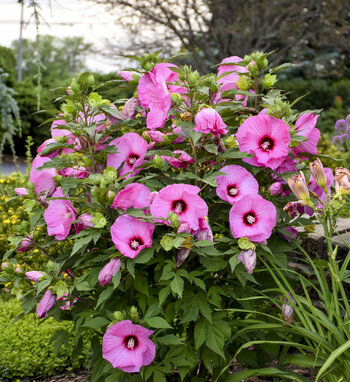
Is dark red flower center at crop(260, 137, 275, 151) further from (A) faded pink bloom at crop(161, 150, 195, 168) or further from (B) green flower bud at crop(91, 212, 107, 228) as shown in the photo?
(B) green flower bud at crop(91, 212, 107, 228)

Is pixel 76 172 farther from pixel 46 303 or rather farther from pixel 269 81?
pixel 269 81

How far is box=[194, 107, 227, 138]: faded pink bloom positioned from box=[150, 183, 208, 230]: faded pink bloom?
0.66ft

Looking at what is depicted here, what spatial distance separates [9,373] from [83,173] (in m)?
1.41

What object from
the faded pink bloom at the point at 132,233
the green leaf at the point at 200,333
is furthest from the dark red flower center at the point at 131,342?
the faded pink bloom at the point at 132,233

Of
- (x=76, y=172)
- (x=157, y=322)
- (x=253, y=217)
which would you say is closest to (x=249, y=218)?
(x=253, y=217)

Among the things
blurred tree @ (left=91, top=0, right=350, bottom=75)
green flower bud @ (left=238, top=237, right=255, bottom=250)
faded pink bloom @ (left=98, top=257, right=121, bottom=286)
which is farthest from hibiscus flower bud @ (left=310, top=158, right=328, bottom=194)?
blurred tree @ (left=91, top=0, right=350, bottom=75)

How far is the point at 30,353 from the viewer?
2.95 m

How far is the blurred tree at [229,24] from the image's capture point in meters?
12.6

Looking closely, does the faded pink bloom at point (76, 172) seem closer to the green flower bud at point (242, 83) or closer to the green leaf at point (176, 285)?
the green leaf at point (176, 285)

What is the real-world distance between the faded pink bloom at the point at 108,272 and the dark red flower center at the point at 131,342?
226 mm

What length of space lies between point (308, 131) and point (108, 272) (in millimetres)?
922

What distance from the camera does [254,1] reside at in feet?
42.2

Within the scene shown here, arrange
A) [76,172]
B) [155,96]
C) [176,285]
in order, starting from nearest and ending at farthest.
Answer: [176,285]
[155,96]
[76,172]

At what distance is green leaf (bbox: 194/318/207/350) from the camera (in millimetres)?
1922
